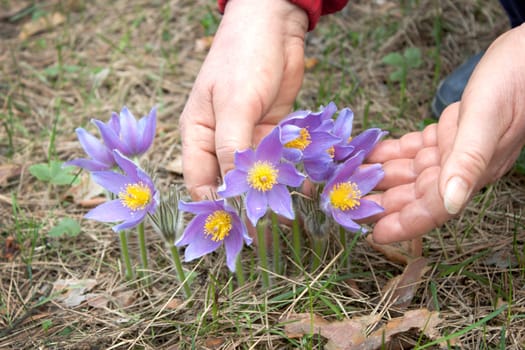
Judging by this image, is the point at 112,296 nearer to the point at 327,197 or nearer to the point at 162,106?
the point at 327,197

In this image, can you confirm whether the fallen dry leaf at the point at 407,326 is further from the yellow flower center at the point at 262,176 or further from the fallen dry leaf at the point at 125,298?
the fallen dry leaf at the point at 125,298

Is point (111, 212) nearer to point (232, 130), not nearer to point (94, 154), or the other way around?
point (94, 154)

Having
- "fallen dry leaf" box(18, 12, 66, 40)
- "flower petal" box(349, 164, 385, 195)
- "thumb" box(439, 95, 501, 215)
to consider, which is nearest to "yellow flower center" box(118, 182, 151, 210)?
"flower petal" box(349, 164, 385, 195)

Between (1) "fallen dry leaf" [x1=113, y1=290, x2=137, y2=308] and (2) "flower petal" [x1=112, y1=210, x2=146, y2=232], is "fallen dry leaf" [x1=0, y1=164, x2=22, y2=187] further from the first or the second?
(2) "flower petal" [x1=112, y1=210, x2=146, y2=232]

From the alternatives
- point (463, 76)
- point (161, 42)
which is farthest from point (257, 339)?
point (161, 42)

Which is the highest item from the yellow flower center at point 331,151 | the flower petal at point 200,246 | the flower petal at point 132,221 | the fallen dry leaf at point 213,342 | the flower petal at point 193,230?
the yellow flower center at point 331,151

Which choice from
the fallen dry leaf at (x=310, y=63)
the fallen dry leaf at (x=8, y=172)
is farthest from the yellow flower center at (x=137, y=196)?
the fallen dry leaf at (x=310, y=63)
